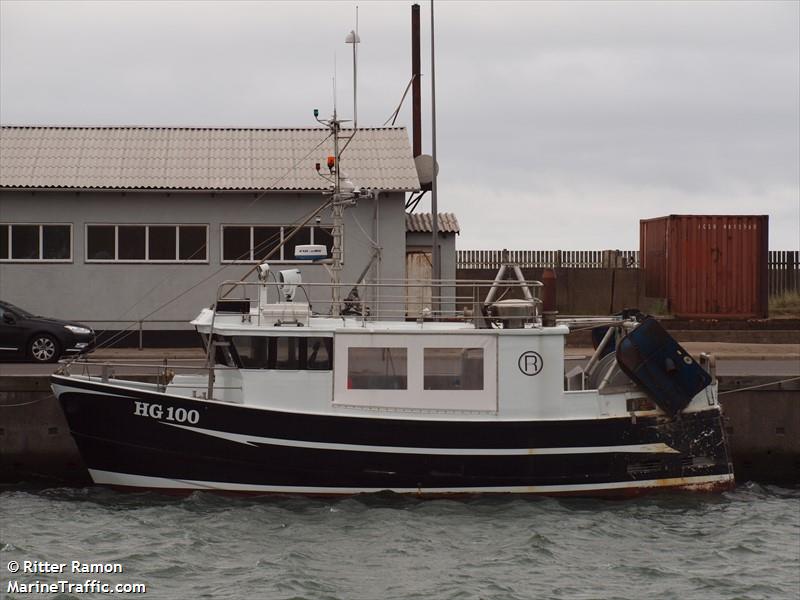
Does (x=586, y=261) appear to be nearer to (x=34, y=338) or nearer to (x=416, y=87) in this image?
(x=416, y=87)

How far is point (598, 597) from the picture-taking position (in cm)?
1495

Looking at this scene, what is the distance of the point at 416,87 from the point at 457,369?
63.6 feet

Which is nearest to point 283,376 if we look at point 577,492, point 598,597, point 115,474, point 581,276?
point 115,474

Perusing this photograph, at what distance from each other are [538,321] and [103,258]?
14.5m

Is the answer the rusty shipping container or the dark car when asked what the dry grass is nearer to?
the rusty shipping container

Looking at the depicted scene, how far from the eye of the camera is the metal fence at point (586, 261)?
127 ft

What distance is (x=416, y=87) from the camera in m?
37.1

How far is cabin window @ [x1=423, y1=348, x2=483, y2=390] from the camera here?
19.1 m

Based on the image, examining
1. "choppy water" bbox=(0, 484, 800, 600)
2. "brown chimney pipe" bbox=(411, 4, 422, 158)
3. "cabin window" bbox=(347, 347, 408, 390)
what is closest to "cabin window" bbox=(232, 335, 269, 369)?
"cabin window" bbox=(347, 347, 408, 390)

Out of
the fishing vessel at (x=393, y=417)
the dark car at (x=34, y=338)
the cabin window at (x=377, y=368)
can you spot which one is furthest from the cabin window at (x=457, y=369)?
the dark car at (x=34, y=338)

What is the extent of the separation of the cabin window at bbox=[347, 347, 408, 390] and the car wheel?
9323 millimetres

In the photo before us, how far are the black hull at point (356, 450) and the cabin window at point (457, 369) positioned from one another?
0.60 meters

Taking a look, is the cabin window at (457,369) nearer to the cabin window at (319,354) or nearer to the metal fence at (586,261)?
the cabin window at (319,354)

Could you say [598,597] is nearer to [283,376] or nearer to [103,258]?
[283,376]
